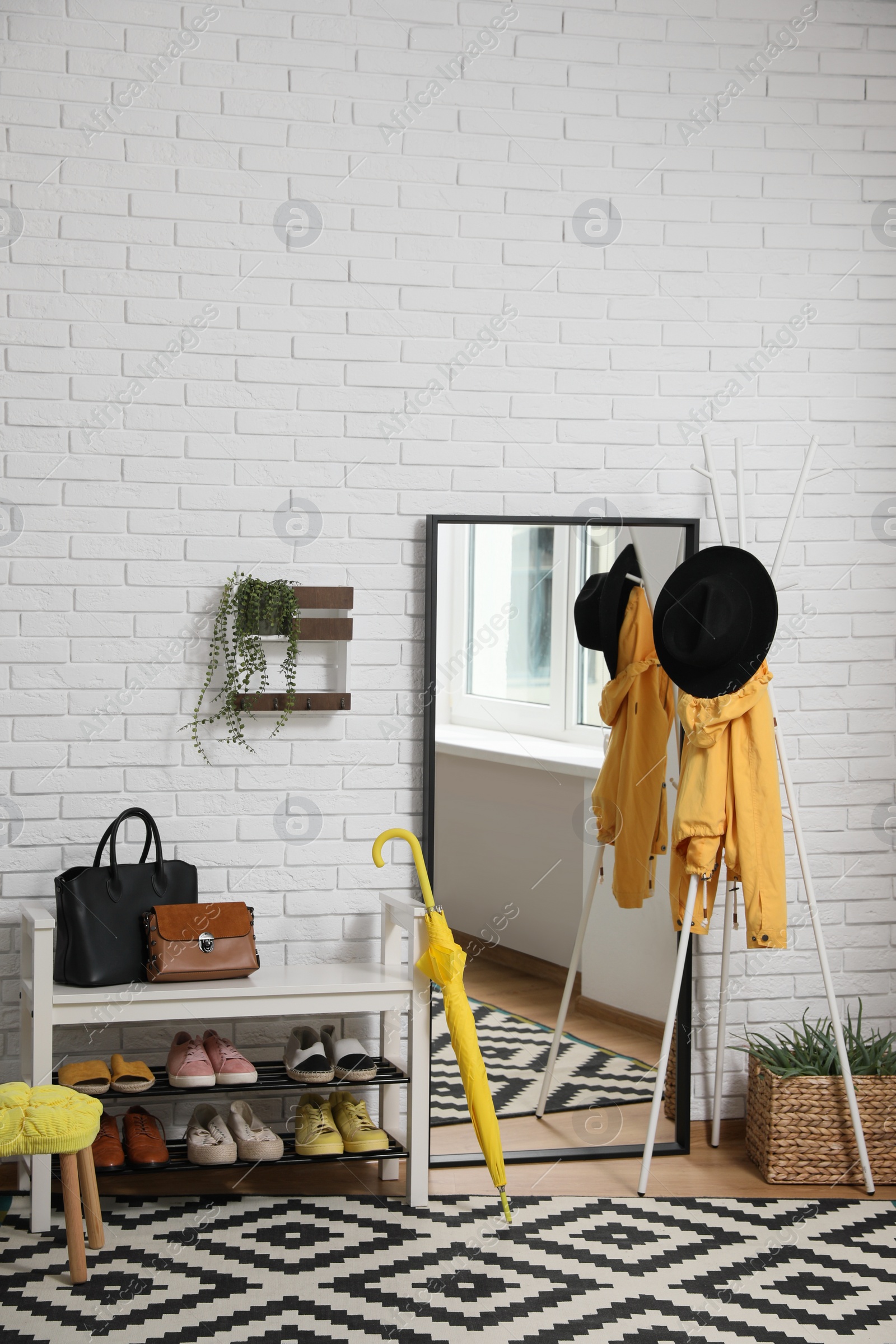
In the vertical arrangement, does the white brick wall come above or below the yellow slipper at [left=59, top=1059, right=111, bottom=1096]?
above

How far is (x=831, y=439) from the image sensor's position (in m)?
3.14

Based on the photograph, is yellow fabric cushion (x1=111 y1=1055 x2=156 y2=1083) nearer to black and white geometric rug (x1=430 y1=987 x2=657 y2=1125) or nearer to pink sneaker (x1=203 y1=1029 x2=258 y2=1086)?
pink sneaker (x1=203 y1=1029 x2=258 y2=1086)

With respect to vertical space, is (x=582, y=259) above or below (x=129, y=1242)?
above

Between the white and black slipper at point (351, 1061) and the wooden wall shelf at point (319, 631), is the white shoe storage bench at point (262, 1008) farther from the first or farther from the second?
the wooden wall shelf at point (319, 631)

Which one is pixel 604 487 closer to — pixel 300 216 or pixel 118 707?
pixel 300 216

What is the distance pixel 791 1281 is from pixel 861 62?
9.43 feet

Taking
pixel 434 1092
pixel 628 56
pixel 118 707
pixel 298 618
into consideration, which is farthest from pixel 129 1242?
pixel 628 56

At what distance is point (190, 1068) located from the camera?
2.53 meters

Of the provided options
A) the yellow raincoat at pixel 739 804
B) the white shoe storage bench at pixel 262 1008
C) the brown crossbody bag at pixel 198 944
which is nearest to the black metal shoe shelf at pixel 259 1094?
the white shoe storage bench at pixel 262 1008

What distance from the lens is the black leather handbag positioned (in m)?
2.50

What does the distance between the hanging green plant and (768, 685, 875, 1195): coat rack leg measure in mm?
1132

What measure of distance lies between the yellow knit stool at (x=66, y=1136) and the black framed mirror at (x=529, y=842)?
90cm

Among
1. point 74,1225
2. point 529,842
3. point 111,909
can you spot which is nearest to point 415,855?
point 529,842

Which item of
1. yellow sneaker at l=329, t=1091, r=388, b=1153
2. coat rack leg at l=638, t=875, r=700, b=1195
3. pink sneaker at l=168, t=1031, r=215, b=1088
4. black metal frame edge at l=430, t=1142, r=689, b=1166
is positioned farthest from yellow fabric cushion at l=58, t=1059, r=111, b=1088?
coat rack leg at l=638, t=875, r=700, b=1195
